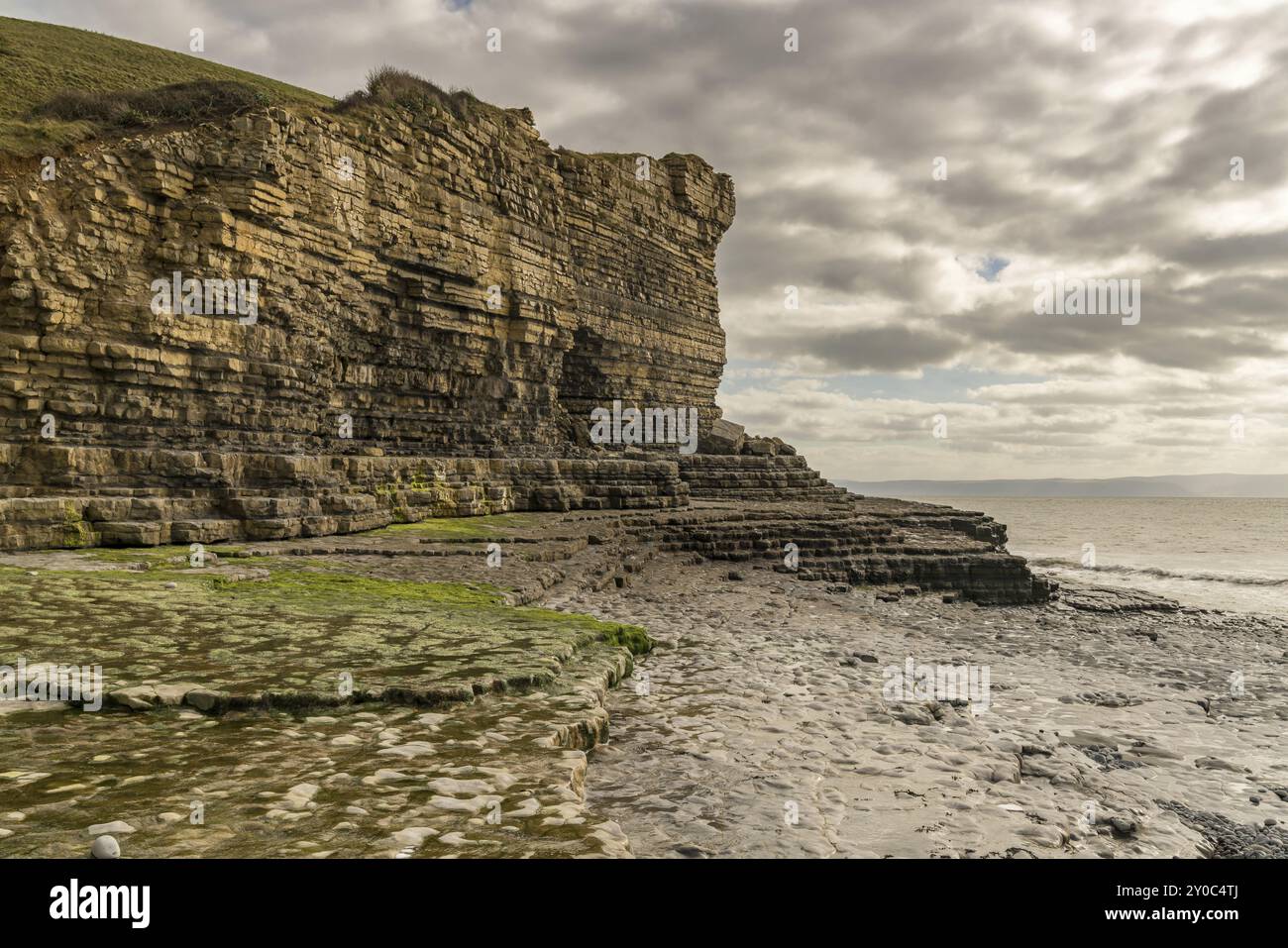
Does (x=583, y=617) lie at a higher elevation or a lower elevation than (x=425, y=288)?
lower

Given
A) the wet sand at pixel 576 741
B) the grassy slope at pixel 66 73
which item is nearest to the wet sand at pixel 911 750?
the wet sand at pixel 576 741

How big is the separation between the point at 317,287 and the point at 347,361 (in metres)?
2.65

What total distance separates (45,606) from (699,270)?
42842 mm

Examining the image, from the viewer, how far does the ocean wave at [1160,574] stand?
36250 millimetres

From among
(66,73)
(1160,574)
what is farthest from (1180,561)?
(66,73)

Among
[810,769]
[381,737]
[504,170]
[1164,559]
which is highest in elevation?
[504,170]

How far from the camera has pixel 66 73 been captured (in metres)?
26.4

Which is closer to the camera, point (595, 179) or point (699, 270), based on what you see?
point (595, 179)

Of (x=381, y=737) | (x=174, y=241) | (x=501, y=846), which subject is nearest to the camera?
(x=501, y=846)

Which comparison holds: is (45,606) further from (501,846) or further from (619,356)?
(619,356)

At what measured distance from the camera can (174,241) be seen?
1928cm

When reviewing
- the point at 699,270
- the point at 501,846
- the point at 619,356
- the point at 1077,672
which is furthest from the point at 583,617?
the point at 699,270

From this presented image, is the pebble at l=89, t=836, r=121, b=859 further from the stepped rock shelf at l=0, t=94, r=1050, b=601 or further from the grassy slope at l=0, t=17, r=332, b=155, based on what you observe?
the grassy slope at l=0, t=17, r=332, b=155

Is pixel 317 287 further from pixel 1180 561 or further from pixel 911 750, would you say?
pixel 1180 561
